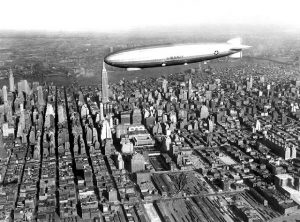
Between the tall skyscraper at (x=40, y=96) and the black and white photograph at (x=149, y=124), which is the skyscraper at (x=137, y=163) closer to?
the black and white photograph at (x=149, y=124)

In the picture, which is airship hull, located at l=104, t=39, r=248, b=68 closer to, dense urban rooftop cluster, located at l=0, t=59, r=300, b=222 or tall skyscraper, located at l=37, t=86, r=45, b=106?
dense urban rooftop cluster, located at l=0, t=59, r=300, b=222

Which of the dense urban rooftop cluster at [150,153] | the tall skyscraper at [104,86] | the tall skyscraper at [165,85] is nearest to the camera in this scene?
the dense urban rooftop cluster at [150,153]

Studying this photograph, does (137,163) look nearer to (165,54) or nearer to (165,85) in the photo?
(165,54)

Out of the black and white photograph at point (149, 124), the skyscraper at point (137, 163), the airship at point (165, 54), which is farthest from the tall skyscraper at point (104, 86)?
the airship at point (165, 54)

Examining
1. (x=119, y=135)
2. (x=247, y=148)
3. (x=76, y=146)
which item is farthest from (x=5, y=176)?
(x=247, y=148)

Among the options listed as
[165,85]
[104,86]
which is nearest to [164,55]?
[104,86]

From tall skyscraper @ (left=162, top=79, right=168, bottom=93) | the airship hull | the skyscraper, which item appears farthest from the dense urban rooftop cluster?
the airship hull

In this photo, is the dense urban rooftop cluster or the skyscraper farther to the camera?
the skyscraper
